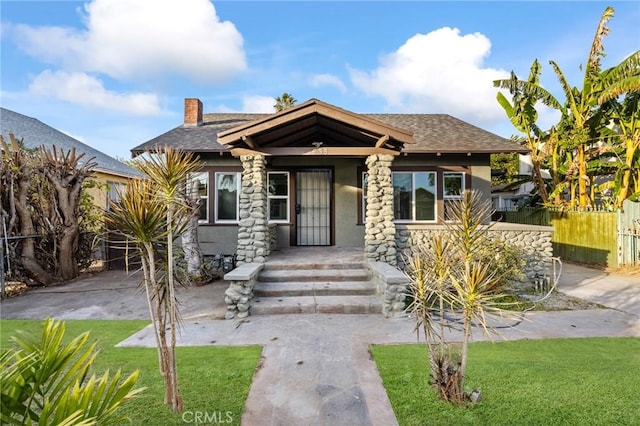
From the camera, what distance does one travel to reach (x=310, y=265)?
7547 mm

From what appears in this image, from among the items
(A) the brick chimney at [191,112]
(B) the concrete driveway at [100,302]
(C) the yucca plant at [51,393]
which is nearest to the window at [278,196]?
(B) the concrete driveway at [100,302]

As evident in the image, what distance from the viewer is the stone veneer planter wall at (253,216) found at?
24.8ft

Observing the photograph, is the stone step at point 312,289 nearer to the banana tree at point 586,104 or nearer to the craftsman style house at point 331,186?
the craftsman style house at point 331,186

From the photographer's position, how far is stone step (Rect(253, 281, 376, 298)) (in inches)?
263

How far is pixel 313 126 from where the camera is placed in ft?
27.1

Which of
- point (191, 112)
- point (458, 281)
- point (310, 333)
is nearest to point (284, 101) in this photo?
point (191, 112)

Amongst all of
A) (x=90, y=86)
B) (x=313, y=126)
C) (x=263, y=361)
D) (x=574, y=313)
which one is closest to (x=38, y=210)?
(x=313, y=126)

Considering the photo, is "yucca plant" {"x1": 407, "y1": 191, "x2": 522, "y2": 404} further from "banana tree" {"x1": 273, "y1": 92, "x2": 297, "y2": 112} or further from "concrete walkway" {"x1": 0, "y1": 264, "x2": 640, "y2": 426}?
"banana tree" {"x1": 273, "y1": 92, "x2": 297, "y2": 112}

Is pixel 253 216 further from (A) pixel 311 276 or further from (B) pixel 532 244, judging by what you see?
(B) pixel 532 244

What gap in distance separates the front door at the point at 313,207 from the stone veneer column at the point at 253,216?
3171 millimetres

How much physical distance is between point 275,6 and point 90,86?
12.8m

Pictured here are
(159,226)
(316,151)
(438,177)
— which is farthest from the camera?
(438,177)

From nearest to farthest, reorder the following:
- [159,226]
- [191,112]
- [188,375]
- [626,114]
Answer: [159,226] → [188,375] → [191,112] → [626,114]

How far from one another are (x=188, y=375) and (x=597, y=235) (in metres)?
14.0
